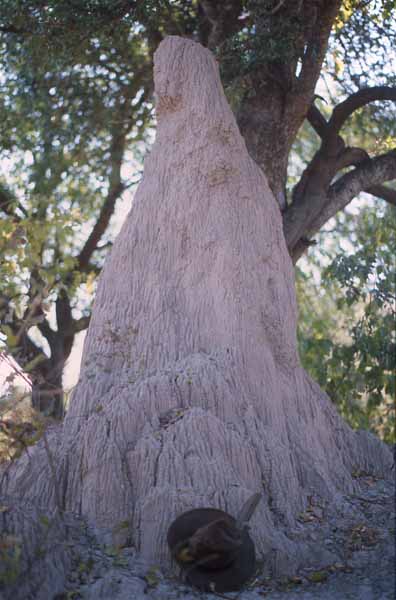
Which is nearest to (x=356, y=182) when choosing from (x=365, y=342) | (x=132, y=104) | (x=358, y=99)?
(x=358, y=99)

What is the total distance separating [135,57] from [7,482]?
9515 millimetres

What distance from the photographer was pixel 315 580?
5684 millimetres

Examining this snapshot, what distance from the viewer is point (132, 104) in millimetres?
14734

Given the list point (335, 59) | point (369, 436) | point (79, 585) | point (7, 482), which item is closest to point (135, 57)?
point (335, 59)

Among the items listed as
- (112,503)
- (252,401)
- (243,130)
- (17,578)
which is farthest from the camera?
(243,130)

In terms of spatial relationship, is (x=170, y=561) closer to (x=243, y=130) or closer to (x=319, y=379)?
(x=243, y=130)

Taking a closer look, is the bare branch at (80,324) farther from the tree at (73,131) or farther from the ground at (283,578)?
the ground at (283,578)

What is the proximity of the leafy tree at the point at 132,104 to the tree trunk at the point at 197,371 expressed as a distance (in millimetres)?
620

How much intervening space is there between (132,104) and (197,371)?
9015 millimetres

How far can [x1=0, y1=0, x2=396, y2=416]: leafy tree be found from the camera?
10.1m

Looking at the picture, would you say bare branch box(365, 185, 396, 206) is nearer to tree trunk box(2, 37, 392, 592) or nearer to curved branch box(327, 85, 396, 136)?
curved branch box(327, 85, 396, 136)

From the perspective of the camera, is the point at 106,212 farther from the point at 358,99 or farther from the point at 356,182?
the point at 358,99

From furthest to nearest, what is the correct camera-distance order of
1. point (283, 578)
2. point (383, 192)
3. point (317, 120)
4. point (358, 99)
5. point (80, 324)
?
point (80, 324), point (383, 192), point (317, 120), point (358, 99), point (283, 578)

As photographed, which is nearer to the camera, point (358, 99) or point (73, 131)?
point (358, 99)
